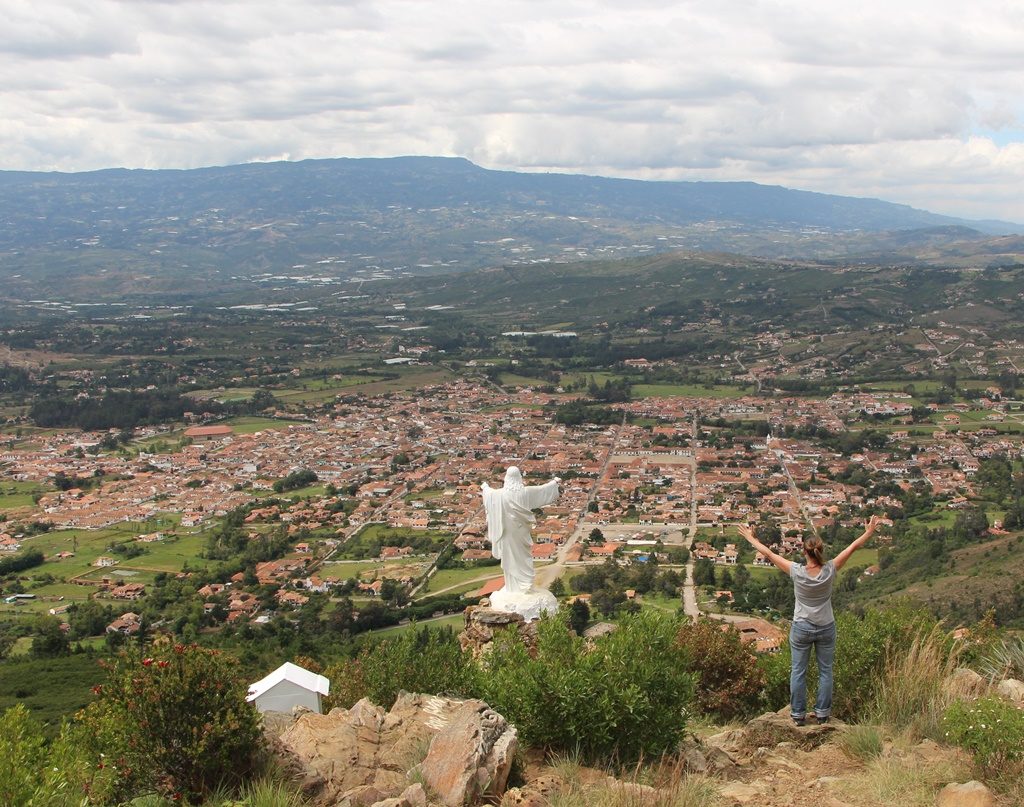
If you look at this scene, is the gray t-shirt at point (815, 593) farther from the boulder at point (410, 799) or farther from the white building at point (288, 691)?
the white building at point (288, 691)

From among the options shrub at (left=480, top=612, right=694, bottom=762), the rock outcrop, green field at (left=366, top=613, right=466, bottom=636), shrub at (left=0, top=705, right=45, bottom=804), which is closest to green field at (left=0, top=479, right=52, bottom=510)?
green field at (left=366, top=613, right=466, bottom=636)

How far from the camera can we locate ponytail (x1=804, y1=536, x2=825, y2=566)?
6426mm

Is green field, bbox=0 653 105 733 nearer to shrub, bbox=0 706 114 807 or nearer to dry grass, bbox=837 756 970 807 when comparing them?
shrub, bbox=0 706 114 807

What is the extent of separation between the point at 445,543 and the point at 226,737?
32.3 m

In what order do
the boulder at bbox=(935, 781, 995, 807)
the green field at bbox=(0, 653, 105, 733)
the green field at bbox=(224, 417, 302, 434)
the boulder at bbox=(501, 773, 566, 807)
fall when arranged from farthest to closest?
the green field at bbox=(224, 417, 302, 434), the green field at bbox=(0, 653, 105, 733), the boulder at bbox=(501, 773, 566, 807), the boulder at bbox=(935, 781, 995, 807)

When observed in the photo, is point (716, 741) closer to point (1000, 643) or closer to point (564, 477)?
point (1000, 643)

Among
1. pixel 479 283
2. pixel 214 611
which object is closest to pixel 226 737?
pixel 214 611

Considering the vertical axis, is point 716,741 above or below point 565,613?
below

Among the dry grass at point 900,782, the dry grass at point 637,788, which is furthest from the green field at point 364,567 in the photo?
the dry grass at point 900,782

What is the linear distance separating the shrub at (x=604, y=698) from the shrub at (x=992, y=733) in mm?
1757

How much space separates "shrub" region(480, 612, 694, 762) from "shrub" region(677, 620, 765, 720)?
301cm

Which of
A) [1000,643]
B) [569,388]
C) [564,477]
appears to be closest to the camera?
[1000,643]

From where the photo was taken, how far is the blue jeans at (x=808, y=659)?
21.8ft

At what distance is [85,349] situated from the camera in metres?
98.5
